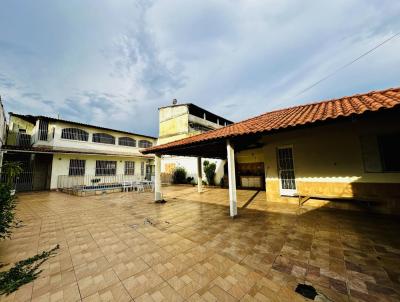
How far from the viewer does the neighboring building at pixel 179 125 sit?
20.1 metres

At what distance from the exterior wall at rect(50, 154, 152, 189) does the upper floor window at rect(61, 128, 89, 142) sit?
2144mm

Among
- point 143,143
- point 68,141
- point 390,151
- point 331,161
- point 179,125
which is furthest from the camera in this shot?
point 143,143

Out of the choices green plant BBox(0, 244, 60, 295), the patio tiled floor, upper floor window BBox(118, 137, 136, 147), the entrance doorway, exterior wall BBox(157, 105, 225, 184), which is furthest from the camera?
upper floor window BBox(118, 137, 136, 147)

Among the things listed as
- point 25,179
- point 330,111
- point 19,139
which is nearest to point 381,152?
point 330,111

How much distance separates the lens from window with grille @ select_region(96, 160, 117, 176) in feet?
59.5

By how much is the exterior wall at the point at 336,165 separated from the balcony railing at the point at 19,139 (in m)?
23.4

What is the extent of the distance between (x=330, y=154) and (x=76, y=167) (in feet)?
65.2

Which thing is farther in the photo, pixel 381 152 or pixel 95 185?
pixel 95 185

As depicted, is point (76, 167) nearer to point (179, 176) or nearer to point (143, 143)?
point (143, 143)

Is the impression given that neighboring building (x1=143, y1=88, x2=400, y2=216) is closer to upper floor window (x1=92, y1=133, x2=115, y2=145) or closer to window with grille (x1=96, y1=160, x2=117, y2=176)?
window with grille (x1=96, y1=160, x2=117, y2=176)

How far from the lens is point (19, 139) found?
56.9ft

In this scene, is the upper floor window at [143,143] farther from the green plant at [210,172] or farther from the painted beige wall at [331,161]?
the painted beige wall at [331,161]

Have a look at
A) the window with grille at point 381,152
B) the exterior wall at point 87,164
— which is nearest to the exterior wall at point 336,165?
the window with grille at point 381,152

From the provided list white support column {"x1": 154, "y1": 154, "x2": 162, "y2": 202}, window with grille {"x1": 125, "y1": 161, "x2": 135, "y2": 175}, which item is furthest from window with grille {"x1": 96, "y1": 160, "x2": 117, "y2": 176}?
white support column {"x1": 154, "y1": 154, "x2": 162, "y2": 202}
